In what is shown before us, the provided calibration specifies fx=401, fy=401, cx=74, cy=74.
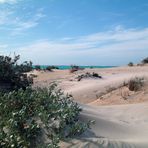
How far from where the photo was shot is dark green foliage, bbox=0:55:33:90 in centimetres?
726

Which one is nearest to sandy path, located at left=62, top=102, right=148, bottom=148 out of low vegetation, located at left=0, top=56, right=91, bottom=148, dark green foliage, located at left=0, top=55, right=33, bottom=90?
low vegetation, located at left=0, top=56, right=91, bottom=148

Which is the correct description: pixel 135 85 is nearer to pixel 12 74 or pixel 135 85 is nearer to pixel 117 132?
pixel 12 74

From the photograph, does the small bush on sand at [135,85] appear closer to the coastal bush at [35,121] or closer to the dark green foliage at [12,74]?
the dark green foliage at [12,74]

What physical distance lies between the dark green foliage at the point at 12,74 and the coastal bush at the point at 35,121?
1.64 m

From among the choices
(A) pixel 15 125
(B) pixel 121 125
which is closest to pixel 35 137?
(A) pixel 15 125

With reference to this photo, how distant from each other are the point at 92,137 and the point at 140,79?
8.09 meters

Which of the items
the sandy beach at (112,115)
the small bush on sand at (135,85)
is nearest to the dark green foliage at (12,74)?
the sandy beach at (112,115)

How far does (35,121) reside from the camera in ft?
15.8

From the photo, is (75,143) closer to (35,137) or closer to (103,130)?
(35,137)

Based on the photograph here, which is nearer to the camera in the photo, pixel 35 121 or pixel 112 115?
pixel 35 121

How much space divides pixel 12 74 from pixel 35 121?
9.05 ft

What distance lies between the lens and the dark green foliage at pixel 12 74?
7262 mm

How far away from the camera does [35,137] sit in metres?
4.57

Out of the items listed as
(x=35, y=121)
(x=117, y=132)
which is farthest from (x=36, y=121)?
(x=117, y=132)
